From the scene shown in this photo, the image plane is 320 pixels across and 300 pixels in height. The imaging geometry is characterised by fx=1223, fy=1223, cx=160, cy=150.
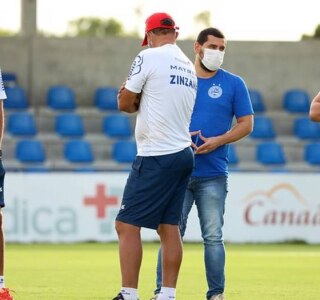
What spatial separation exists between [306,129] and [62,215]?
9150mm

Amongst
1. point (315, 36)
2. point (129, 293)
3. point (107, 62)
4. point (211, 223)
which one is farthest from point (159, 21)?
point (315, 36)

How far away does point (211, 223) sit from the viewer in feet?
32.9

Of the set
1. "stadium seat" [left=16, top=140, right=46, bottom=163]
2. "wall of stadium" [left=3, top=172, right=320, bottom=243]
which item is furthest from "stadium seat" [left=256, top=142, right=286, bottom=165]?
"wall of stadium" [left=3, top=172, right=320, bottom=243]

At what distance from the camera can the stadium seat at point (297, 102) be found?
92.6ft

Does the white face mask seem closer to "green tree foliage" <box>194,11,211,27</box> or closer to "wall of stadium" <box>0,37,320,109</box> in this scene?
"wall of stadium" <box>0,37,320,109</box>

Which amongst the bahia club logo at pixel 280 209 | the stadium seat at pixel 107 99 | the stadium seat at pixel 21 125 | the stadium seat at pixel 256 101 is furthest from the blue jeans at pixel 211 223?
the stadium seat at pixel 256 101

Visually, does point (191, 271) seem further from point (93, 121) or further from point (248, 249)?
point (93, 121)

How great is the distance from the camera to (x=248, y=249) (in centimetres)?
1903

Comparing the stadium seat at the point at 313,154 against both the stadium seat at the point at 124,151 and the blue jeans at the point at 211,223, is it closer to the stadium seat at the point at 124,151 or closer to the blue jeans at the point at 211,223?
the stadium seat at the point at 124,151

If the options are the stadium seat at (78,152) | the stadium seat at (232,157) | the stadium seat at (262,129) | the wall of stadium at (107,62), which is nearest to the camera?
the stadium seat at (232,157)

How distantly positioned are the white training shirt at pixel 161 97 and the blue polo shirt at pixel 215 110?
85 cm

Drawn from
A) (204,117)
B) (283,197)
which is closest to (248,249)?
(283,197)

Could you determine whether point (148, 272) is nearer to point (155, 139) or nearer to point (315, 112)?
point (155, 139)

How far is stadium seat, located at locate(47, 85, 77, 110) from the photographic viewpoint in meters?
27.4
